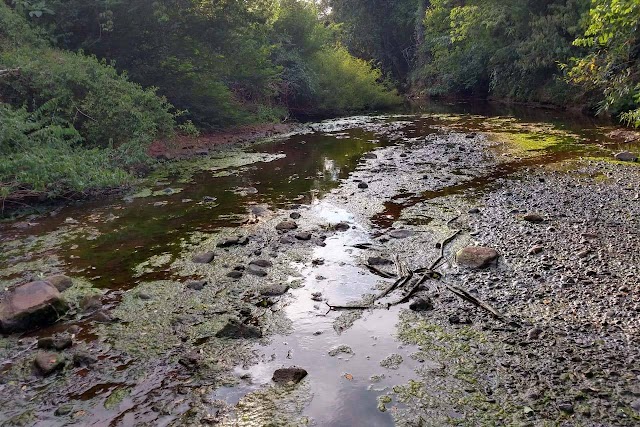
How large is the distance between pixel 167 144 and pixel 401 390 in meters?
9.29

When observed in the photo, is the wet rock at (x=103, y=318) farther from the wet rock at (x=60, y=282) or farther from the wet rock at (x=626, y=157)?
the wet rock at (x=626, y=157)

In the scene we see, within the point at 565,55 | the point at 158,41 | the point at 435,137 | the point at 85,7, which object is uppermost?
the point at 85,7

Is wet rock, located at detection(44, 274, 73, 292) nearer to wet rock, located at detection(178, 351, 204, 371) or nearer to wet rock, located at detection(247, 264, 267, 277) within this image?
wet rock, located at detection(247, 264, 267, 277)

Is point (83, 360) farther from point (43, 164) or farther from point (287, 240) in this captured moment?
point (43, 164)

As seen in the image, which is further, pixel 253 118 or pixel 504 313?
pixel 253 118

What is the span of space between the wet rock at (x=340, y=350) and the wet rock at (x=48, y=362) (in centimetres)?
161

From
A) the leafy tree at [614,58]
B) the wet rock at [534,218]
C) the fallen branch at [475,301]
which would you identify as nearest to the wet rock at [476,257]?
the fallen branch at [475,301]

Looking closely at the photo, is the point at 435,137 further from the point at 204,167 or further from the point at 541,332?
the point at 541,332

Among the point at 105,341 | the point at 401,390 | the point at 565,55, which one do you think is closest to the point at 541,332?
the point at 401,390

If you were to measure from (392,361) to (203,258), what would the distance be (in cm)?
228

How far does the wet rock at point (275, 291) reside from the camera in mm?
3895

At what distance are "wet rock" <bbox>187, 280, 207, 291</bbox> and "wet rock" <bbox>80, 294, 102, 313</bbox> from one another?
0.67 metres

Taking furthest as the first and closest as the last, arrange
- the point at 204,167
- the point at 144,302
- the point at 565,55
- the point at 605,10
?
1. the point at 565,55
2. the point at 204,167
3. the point at 605,10
4. the point at 144,302

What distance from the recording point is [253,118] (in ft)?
49.4
